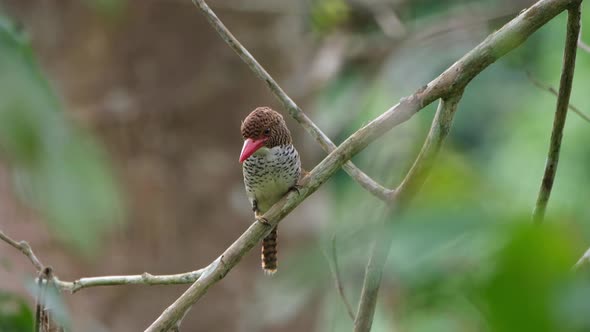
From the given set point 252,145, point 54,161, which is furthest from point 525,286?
point 252,145

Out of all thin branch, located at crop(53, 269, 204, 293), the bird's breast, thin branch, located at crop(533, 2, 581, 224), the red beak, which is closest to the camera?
thin branch, located at crop(533, 2, 581, 224)

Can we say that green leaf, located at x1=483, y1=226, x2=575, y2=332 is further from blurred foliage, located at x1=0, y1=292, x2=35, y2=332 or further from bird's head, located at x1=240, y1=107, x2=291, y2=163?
bird's head, located at x1=240, y1=107, x2=291, y2=163

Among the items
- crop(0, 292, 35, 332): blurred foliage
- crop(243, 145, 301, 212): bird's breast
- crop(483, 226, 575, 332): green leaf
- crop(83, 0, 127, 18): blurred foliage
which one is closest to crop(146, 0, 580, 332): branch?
crop(0, 292, 35, 332): blurred foliage

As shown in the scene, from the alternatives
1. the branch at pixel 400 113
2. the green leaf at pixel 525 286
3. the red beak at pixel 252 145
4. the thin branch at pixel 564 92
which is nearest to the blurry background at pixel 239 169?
the green leaf at pixel 525 286

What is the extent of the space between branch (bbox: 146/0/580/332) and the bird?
813 mm

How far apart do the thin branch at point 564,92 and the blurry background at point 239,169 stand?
237mm

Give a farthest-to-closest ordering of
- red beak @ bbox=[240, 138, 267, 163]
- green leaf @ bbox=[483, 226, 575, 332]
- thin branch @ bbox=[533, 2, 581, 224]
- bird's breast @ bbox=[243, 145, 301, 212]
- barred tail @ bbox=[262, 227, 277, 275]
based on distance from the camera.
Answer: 1. barred tail @ bbox=[262, 227, 277, 275]
2. bird's breast @ bbox=[243, 145, 301, 212]
3. red beak @ bbox=[240, 138, 267, 163]
4. thin branch @ bbox=[533, 2, 581, 224]
5. green leaf @ bbox=[483, 226, 575, 332]

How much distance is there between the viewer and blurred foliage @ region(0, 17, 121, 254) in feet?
1.70

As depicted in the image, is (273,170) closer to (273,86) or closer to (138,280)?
(273,86)

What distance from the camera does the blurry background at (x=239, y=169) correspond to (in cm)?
53

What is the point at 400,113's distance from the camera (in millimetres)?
1696

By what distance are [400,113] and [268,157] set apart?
1.07 meters

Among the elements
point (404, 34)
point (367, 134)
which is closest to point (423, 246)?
point (367, 134)

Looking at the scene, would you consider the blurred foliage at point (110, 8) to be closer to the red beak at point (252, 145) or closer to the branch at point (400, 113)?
the branch at point (400, 113)
